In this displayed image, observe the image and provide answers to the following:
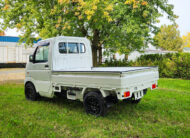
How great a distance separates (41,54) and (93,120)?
3.29m

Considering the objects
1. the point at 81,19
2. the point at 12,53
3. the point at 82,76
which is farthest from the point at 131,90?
the point at 12,53

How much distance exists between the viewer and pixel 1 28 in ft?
50.8

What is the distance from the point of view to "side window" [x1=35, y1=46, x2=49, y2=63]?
6672mm

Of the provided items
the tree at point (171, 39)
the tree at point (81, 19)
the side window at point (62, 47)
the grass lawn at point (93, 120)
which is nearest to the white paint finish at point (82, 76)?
the side window at point (62, 47)

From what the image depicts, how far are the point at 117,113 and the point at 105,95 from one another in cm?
111

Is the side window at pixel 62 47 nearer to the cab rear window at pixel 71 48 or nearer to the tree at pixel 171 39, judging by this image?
the cab rear window at pixel 71 48

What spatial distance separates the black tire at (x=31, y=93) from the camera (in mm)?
7215

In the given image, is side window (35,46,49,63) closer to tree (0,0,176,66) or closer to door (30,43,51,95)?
door (30,43,51,95)

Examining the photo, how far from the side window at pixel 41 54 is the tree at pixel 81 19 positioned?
5684mm

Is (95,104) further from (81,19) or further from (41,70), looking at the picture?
(81,19)

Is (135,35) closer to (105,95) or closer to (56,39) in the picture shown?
(56,39)

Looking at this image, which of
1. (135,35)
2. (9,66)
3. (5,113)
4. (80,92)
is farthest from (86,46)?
(9,66)

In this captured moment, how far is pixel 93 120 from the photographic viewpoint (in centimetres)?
498

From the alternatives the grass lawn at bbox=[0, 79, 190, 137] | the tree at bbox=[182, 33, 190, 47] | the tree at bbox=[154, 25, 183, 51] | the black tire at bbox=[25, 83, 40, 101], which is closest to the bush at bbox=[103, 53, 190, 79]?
the grass lawn at bbox=[0, 79, 190, 137]
